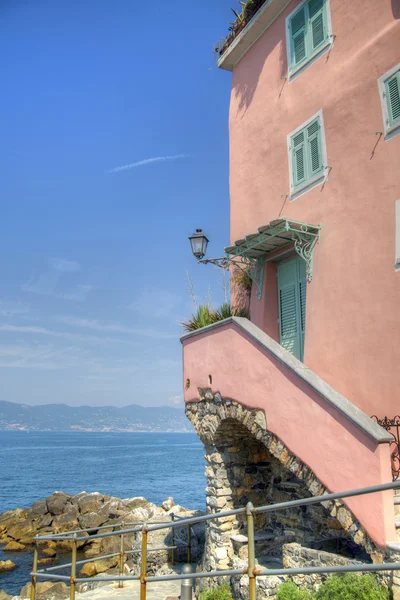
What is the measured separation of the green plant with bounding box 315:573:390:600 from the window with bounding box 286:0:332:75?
27.0 ft

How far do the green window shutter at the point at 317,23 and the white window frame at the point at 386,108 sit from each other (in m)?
2.00

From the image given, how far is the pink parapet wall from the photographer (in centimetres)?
514

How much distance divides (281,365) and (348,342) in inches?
53.9

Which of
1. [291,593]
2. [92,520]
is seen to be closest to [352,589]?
[291,593]

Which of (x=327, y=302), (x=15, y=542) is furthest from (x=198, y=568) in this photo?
(x=15, y=542)

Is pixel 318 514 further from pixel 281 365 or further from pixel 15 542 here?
pixel 15 542

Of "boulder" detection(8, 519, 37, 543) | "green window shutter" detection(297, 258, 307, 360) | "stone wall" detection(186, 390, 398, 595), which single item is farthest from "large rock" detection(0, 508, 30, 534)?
"green window shutter" detection(297, 258, 307, 360)

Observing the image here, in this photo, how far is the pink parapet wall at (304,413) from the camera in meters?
5.14

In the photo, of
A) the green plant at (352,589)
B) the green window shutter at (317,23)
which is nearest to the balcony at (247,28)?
the green window shutter at (317,23)

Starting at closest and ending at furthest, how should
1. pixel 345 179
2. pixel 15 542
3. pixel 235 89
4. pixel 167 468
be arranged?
pixel 345 179
pixel 235 89
pixel 15 542
pixel 167 468

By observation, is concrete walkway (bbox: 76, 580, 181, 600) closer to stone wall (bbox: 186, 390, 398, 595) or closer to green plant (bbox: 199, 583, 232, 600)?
stone wall (bbox: 186, 390, 398, 595)

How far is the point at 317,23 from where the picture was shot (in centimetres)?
909

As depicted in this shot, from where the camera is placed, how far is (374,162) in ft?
24.2

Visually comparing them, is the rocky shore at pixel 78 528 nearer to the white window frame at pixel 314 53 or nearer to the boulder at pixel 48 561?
the boulder at pixel 48 561
